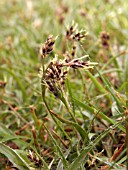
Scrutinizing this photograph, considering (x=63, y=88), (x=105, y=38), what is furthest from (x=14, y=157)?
(x=105, y=38)

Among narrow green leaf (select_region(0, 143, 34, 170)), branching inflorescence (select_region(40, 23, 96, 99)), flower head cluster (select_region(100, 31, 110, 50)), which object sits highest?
flower head cluster (select_region(100, 31, 110, 50))

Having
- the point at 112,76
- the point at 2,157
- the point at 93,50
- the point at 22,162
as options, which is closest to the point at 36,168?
the point at 22,162

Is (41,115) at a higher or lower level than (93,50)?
lower

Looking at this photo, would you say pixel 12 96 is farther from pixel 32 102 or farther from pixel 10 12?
pixel 10 12

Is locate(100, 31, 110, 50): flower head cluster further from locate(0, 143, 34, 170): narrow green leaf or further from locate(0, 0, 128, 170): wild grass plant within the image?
locate(0, 143, 34, 170): narrow green leaf

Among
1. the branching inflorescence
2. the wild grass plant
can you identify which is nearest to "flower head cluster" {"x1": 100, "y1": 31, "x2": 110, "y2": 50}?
the wild grass plant

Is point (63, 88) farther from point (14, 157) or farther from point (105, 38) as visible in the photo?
point (105, 38)

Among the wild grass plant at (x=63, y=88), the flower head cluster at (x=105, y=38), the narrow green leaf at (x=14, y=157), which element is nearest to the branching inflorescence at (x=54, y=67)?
the wild grass plant at (x=63, y=88)

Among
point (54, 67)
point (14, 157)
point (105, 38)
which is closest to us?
point (54, 67)

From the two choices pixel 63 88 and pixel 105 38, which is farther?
pixel 105 38
